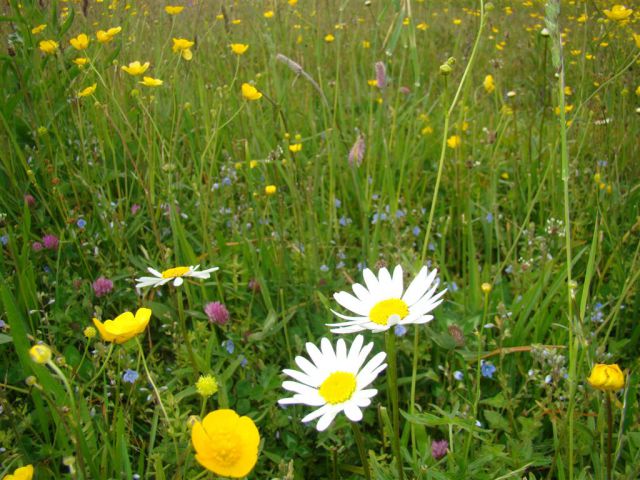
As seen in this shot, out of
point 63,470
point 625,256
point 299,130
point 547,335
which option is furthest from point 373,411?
point 299,130

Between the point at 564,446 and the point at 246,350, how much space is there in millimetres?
611

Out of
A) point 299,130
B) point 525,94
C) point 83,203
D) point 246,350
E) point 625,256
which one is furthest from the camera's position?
point 525,94

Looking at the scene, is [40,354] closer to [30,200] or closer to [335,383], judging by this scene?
[335,383]

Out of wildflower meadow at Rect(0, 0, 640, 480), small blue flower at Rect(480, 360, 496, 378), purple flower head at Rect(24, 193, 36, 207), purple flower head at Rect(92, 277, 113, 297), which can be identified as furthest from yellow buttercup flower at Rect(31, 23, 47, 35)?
small blue flower at Rect(480, 360, 496, 378)

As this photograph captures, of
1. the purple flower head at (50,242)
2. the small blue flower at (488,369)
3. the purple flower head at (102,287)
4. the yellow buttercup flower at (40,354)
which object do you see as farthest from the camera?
the purple flower head at (50,242)

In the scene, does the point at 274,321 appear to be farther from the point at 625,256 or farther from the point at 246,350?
the point at 625,256

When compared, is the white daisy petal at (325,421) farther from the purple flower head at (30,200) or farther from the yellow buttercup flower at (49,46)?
the yellow buttercup flower at (49,46)

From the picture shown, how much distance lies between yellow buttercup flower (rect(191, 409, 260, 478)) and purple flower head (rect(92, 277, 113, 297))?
31.3 inches

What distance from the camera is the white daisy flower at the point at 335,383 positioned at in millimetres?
625

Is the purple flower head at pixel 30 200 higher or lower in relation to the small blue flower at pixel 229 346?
higher

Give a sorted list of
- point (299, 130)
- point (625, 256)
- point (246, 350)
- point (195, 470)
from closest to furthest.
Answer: point (195, 470)
point (246, 350)
point (625, 256)
point (299, 130)

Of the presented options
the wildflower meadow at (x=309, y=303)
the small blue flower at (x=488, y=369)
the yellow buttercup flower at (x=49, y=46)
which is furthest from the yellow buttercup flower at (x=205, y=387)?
the yellow buttercup flower at (x=49, y=46)

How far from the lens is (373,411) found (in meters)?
1.10

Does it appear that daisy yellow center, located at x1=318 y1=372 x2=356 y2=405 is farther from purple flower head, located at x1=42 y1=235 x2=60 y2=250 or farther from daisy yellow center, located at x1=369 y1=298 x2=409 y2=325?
purple flower head, located at x1=42 y1=235 x2=60 y2=250
